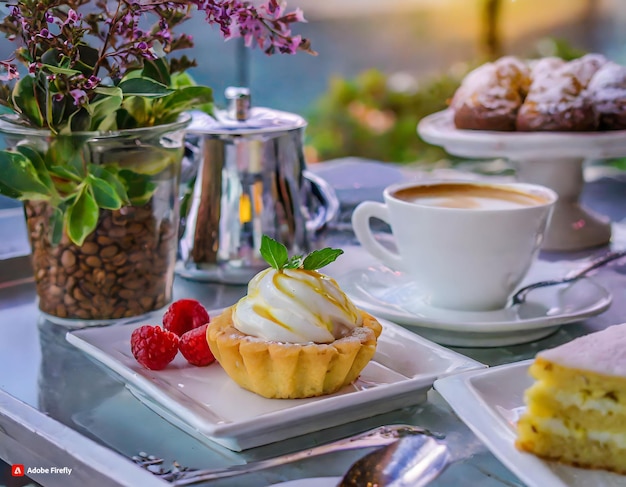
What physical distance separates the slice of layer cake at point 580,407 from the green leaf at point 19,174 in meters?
0.54

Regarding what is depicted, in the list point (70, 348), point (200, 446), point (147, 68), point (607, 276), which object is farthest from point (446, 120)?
point (200, 446)

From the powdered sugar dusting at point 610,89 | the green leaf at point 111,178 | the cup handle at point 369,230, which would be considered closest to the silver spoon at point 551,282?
the cup handle at point 369,230

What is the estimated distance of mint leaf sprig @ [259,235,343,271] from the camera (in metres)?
0.83

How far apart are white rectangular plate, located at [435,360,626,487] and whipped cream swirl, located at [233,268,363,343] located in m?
0.12

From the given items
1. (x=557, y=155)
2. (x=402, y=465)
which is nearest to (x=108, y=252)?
(x=402, y=465)

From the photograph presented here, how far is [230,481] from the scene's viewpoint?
0.67 m

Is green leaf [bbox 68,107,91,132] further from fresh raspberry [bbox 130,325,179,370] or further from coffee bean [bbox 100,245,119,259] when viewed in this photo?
fresh raspberry [bbox 130,325,179,370]

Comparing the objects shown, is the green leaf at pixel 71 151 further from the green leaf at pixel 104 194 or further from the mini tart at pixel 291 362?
the mini tart at pixel 291 362

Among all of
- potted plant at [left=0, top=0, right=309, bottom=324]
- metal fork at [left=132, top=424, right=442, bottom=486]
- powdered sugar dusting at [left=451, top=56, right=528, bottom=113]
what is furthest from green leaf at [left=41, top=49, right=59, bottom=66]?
powdered sugar dusting at [left=451, top=56, right=528, bottom=113]

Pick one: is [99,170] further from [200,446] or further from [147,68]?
[200,446]

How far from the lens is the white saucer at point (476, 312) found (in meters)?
0.93

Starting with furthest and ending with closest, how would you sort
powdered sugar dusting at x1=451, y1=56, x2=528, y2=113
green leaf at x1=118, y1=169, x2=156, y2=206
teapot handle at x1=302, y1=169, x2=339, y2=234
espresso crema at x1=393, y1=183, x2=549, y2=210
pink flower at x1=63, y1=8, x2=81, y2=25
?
1. powdered sugar dusting at x1=451, y1=56, x2=528, y2=113
2. teapot handle at x1=302, y1=169, x2=339, y2=234
3. espresso crema at x1=393, y1=183, x2=549, y2=210
4. green leaf at x1=118, y1=169, x2=156, y2=206
5. pink flower at x1=63, y1=8, x2=81, y2=25

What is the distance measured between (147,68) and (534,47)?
11.4ft

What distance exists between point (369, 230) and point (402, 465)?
0.48 m
